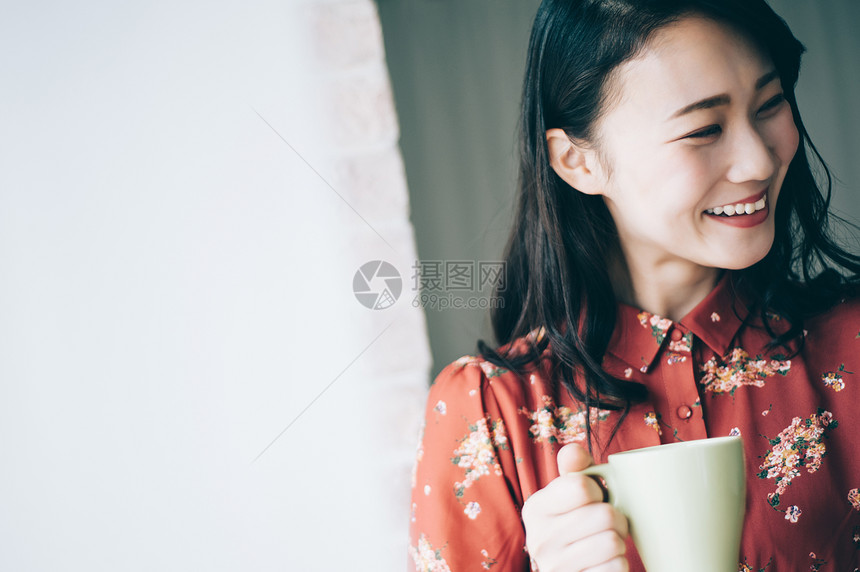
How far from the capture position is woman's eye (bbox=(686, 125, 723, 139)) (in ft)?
2.13

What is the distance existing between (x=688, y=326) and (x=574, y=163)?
239mm

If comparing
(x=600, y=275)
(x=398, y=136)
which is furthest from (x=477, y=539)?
(x=398, y=136)

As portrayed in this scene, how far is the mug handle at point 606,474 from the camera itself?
16.8 inches

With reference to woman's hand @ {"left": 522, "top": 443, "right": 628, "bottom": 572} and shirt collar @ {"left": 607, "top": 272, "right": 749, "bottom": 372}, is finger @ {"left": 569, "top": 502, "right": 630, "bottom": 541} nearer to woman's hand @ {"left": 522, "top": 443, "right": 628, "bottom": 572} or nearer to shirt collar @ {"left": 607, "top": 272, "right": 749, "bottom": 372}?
woman's hand @ {"left": 522, "top": 443, "right": 628, "bottom": 572}

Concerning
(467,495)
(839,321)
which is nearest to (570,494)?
(467,495)

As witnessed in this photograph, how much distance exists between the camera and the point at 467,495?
732 mm

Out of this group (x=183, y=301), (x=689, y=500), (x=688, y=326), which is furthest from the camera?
(x=183, y=301)

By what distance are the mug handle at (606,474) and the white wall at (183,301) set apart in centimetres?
68

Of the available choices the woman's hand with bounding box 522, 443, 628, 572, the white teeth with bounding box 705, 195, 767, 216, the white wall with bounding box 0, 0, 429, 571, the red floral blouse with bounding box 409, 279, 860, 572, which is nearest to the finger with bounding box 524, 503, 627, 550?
the woman's hand with bounding box 522, 443, 628, 572

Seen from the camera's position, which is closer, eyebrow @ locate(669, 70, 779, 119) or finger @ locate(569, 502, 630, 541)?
finger @ locate(569, 502, 630, 541)

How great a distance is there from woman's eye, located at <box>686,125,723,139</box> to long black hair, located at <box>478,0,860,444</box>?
4.1 inches

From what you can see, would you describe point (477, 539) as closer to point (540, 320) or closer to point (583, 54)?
point (540, 320)

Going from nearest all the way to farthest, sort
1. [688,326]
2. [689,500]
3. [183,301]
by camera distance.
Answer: [689,500], [688,326], [183,301]

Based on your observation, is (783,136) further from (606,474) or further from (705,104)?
(606,474)
